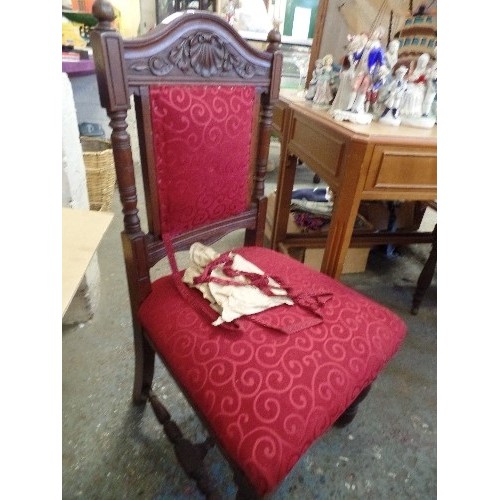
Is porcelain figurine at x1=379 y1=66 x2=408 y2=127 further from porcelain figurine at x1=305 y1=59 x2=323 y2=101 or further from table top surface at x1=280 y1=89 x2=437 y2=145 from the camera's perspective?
porcelain figurine at x1=305 y1=59 x2=323 y2=101

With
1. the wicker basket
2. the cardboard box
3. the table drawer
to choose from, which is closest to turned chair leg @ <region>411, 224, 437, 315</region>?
the cardboard box

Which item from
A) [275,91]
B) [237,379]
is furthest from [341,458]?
[275,91]

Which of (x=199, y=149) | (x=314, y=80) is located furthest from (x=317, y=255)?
(x=199, y=149)

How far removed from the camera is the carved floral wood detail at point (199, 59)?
25.5 inches

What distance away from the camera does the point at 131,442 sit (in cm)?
101

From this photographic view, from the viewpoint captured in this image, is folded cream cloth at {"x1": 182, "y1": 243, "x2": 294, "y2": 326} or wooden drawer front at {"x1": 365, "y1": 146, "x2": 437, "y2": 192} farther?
wooden drawer front at {"x1": 365, "y1": 146, "x2": 437, "y2": 192}

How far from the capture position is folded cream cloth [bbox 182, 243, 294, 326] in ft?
2.38

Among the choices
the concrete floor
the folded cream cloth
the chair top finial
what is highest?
the chair top finial

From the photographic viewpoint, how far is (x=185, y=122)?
2.38ft

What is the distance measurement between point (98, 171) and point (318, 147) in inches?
56.7

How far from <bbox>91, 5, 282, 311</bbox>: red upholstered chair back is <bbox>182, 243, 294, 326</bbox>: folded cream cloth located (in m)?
0.06

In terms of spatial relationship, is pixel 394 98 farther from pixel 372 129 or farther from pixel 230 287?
pixel 230 287

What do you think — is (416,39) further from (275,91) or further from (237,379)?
(237,379)
